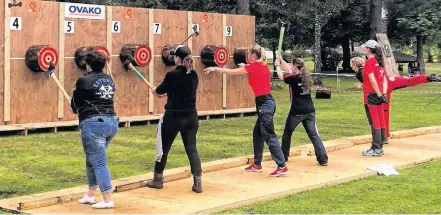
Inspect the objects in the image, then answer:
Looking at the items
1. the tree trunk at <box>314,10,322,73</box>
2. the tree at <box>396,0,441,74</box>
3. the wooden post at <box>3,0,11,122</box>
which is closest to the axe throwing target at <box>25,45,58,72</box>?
the wooden post at <box>3,0,11,122</box>

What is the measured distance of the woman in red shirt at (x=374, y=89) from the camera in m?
11.8

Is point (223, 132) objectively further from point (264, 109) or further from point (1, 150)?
point (264, 109)

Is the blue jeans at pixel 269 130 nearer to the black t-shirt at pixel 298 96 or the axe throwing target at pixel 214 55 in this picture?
the black t-shirt at pixel 298 96

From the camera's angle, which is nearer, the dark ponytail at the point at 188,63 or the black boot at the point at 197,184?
the dark ponytail at the point at 188,63

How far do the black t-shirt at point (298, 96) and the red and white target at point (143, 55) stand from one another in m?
6.30

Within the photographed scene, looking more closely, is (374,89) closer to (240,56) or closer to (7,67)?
(7,67)

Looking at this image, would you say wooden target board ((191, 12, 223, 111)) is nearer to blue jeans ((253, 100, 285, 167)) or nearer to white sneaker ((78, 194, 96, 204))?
blue jeans ((253, 100, 285, 167))

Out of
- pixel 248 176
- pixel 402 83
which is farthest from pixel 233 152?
pixel 402 83

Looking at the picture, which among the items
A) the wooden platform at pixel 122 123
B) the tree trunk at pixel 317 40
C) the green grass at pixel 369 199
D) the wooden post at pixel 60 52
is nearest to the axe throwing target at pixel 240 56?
the wooden platform at pixel 122 123

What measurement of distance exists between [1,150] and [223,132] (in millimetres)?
4868

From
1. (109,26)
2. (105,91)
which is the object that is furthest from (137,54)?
(105,91)

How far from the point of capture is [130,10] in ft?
55.5

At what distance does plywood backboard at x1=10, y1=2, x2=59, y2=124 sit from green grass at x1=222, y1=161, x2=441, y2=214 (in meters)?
7.68

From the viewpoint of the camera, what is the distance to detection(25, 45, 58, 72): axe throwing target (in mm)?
14680
